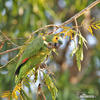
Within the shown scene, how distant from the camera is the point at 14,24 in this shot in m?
4.56

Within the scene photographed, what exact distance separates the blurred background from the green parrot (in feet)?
1.01

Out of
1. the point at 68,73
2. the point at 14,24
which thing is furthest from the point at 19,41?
the point at 68,73

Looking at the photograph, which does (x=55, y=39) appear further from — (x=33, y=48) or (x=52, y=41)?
(x=33, y=48)

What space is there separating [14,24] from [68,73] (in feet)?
7.45

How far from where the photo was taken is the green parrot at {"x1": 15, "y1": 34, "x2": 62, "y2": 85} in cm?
134

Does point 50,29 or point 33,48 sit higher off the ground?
point 50,29

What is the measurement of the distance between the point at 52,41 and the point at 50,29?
269cm

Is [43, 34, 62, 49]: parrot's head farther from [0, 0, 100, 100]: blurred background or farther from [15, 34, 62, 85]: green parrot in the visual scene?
[0, 0, 100, 100]: blurred background

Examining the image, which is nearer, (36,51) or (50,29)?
(36,51)

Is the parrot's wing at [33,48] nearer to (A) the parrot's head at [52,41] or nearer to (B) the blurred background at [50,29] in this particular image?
(A) the parrot's head at [52,41]

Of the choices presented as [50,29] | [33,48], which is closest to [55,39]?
[33,48]

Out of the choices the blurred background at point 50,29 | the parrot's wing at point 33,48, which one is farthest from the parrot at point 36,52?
the blurred background at point 50,29

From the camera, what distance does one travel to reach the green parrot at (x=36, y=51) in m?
1.34

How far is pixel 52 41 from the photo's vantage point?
53.2 inches
